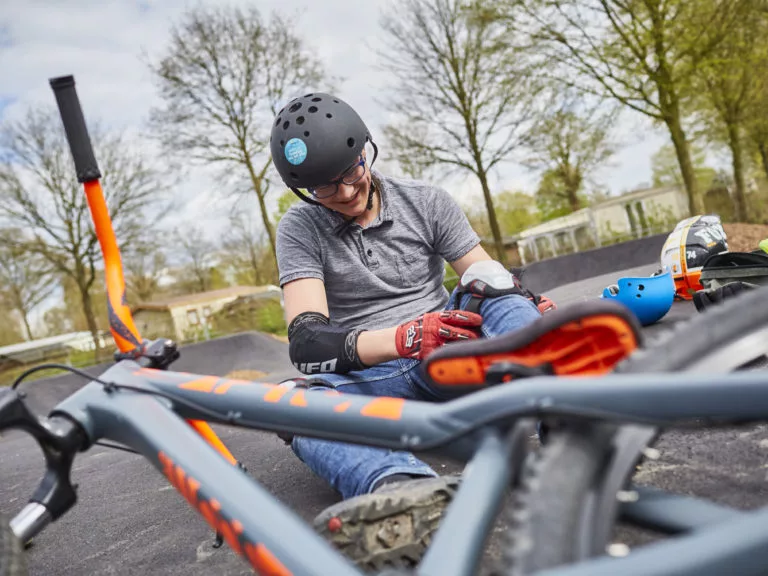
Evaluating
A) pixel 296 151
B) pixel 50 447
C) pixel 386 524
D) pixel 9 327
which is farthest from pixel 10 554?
pixel 9 327

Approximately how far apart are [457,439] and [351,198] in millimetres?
1477

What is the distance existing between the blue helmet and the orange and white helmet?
0.11 m

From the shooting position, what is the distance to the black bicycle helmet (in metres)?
1.99

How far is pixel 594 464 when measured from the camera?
753 mm

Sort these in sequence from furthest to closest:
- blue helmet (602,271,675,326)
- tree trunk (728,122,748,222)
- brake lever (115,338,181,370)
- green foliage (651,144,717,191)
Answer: green foliage (651,144,717,191) → tree trunk (728,122,748,222) → blue helmet (602,271,675,326) → brake lever (115,338,181,370)

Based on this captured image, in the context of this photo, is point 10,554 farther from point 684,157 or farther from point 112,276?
point 684,157

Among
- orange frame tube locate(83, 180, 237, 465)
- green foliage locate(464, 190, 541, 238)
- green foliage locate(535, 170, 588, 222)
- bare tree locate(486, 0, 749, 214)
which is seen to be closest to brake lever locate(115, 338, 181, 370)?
orange frame tube locate(83, 180, 237, 465)

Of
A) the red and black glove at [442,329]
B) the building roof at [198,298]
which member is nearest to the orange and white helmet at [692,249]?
the red and black glove at [442,329]

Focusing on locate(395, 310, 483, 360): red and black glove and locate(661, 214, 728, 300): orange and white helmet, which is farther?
locate(661, 214, 728, 300): orange and white helmet

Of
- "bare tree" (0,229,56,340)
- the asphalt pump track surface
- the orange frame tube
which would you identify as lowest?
the asphalt pump track surface

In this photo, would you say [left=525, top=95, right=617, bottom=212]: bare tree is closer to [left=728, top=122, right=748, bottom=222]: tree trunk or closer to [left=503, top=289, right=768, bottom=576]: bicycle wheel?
[left=728, top=122, right=748, bottom=222]: tree trunk

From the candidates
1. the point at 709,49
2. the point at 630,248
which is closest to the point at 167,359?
the point at 630,248

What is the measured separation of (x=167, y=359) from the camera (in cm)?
152

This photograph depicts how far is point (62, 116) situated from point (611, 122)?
17683 millimetres
